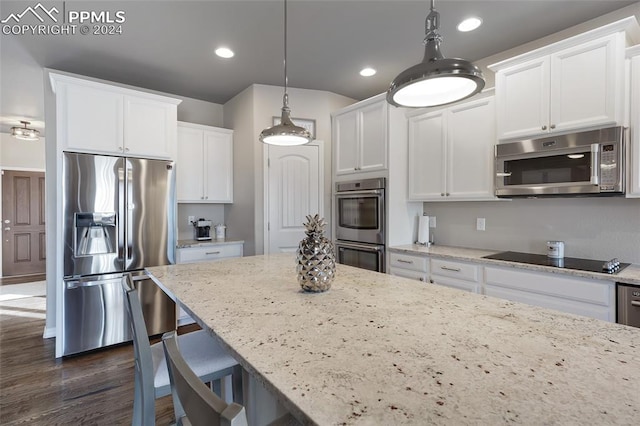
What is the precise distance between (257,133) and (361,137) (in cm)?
119

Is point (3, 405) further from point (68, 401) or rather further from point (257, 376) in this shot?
point (257, 376)

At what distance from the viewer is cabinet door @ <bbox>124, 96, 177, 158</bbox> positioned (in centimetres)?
299

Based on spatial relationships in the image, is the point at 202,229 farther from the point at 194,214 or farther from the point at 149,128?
the point at 149,128

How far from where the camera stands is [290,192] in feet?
12.1

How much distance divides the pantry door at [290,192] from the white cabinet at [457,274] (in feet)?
5.15

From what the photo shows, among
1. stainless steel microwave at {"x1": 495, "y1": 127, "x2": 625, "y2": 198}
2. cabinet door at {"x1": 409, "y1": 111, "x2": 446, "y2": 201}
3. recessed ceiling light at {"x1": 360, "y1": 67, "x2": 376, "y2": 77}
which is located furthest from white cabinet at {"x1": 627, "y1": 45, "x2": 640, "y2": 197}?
recessed ceiling light at {"x1": 360, "y1": 67, "x2": 376, "y2": 77}

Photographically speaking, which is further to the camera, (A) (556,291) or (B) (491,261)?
(B) (491,261)

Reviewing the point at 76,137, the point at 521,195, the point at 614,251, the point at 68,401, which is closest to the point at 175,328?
the point at 68,401

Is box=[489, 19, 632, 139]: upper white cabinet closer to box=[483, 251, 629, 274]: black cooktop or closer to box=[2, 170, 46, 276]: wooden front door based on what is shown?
box=[483, 251, 629, 274]: black cooktop

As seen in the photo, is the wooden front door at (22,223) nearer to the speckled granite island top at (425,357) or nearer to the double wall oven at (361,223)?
the double wall oven at (361,223)

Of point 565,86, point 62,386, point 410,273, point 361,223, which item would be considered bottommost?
point 62,386

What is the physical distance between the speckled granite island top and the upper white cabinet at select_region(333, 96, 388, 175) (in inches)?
85.1

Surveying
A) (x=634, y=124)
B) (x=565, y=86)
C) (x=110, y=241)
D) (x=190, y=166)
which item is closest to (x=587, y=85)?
(x=565, y=86)

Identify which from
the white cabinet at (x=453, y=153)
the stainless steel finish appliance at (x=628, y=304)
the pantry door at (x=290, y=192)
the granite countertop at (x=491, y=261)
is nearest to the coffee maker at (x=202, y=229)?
the pantry door at (x=290, y=192)
